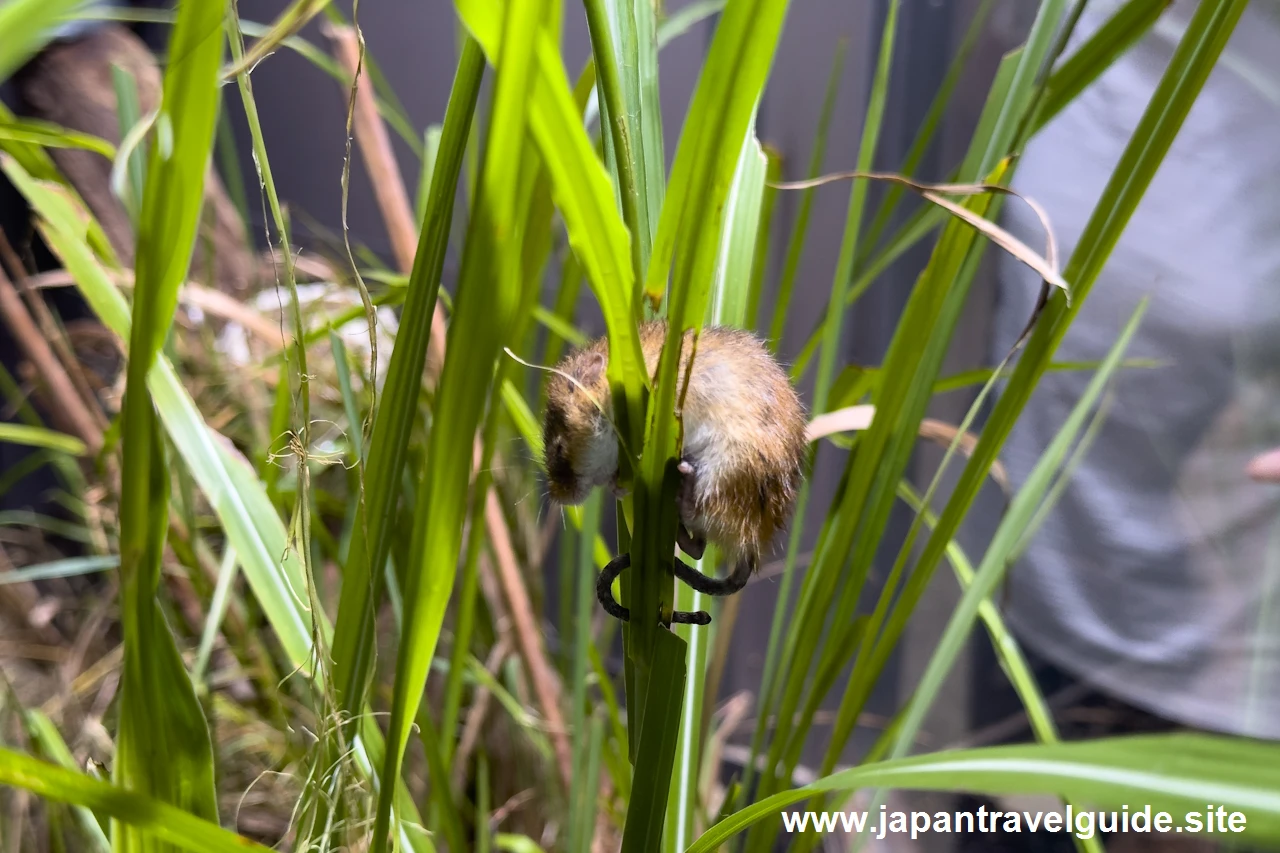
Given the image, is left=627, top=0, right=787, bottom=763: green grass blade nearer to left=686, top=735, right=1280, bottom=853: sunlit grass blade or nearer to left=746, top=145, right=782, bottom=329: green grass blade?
left=686, top=735, right=1280, bottom=853: sunlit grass blade

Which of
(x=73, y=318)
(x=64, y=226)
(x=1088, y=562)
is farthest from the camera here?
(x=73, y=318)

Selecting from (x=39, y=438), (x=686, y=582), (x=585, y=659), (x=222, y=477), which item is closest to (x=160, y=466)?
(x=222, y=477)

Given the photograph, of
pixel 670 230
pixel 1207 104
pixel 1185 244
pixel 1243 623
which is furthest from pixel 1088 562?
pixel 670 230

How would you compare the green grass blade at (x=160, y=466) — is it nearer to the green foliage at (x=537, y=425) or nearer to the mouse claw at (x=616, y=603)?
the green foliage at (x=537, y=425)

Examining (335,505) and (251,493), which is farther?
(335,505)

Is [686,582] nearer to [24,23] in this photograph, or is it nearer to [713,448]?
[713,448]

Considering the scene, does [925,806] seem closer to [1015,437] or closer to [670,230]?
[1015,437]

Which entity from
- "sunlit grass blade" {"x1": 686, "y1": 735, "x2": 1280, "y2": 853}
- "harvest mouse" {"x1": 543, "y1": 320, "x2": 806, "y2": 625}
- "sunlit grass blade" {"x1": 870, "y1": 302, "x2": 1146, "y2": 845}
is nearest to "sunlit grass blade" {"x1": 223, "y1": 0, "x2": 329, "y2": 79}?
"harvest mouse" {"x1": 543, "y1": 320, "x2": 806, "y2": 625}
